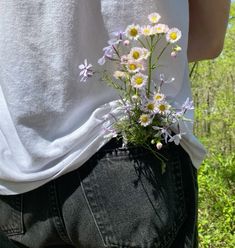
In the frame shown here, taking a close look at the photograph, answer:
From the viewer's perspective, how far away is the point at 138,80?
1078 mm

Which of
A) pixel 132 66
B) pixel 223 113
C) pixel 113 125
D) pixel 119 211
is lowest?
pixel 223 113

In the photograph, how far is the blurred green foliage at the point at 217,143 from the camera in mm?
3340

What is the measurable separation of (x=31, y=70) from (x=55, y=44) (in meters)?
0.07

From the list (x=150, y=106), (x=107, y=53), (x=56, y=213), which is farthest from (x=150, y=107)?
(x=56, y=213)

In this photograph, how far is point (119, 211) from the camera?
1.11 m

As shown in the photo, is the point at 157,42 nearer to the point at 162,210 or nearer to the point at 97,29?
the point at 97,29

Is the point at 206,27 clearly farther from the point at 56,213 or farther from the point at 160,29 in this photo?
the point at 56,213

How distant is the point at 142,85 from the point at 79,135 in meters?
0.15

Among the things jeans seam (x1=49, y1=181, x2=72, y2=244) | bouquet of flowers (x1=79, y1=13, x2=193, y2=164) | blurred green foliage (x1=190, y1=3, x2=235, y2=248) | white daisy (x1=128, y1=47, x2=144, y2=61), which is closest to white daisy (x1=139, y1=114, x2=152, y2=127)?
bouquet of flowers (x1=79, y1=13, x2=193, y2=164)

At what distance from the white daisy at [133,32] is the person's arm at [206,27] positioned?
0.68ft

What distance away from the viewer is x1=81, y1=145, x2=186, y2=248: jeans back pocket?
1.10 metres

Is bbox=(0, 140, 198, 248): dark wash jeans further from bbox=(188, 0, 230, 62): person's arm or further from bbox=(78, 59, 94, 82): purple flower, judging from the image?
bbox=(188, 0, 230, 62): person's arm

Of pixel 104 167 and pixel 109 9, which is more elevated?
pixel 109 9

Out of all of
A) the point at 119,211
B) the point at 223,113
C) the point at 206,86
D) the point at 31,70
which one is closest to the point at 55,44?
the point at 31,70
